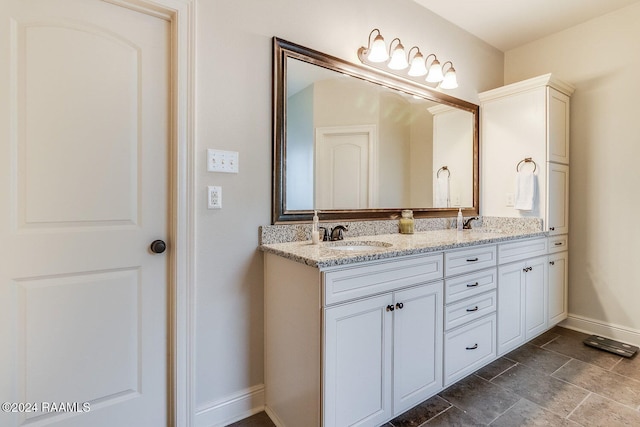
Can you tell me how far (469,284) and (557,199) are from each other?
1.41 metres

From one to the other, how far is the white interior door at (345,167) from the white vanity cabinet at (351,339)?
23.0 inches

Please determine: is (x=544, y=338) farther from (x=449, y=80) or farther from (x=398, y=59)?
(x=398, y=59)

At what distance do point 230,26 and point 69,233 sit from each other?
1.18 meters

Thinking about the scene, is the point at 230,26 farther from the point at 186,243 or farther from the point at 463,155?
the point at 463,155

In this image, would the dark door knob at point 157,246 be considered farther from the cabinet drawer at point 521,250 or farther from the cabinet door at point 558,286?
the cabinet door at point 558,286

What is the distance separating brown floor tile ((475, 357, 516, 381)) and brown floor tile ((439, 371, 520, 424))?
68 mm

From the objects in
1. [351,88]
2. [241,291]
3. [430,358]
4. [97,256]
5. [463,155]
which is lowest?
[430,358]

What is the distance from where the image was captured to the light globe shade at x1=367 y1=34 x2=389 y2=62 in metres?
→ 1.96

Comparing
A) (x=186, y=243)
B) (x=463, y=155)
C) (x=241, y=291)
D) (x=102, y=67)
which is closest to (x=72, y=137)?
(x=102, y=67)

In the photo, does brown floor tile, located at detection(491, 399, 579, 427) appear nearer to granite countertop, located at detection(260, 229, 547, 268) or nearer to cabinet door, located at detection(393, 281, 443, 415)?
cabinet door, located at detection(393, 281, 443, 415)

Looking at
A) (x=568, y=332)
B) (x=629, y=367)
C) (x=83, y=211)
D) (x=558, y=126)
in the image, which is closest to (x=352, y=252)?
(x=83, y=211)

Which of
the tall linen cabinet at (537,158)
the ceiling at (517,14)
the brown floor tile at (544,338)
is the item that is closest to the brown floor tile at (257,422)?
the tall linen cabinet at (537,158)

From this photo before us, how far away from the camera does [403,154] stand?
91.4 inches

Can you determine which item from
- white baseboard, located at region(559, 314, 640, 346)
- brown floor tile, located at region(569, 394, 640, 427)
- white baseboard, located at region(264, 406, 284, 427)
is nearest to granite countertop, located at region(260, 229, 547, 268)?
white baseboard, located at region(264, 406, 284, 427)
